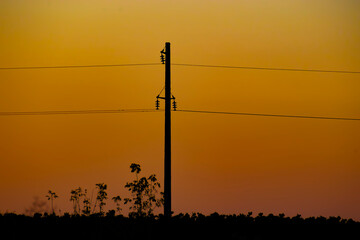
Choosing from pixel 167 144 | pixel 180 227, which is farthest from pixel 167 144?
→ pixel 180 227

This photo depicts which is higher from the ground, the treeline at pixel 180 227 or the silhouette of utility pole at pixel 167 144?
the silhouette of utility pole at pixel 167 144

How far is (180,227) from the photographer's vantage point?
64.3ft

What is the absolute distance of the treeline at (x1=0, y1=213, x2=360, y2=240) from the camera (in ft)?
59.8

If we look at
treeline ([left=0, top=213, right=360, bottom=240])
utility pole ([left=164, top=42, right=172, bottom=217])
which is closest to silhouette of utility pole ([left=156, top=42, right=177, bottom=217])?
utility pole ([left=164, top=42, right=172, bottom=217])

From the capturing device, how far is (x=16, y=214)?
22.8m

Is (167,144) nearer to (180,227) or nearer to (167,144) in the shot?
(167,144)

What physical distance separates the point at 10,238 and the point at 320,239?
385 inches

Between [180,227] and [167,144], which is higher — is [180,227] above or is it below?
below

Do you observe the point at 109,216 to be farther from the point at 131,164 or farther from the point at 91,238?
the point at 131,164

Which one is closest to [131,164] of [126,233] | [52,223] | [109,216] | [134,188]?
[134,188]

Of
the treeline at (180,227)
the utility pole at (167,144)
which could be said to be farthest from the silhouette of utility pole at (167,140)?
the treeline at (180,227)

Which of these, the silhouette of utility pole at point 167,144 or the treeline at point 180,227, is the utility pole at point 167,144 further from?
the treeline at point 180,227

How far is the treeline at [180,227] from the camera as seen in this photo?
18234 mm

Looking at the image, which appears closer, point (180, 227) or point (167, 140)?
point (180, 227)
